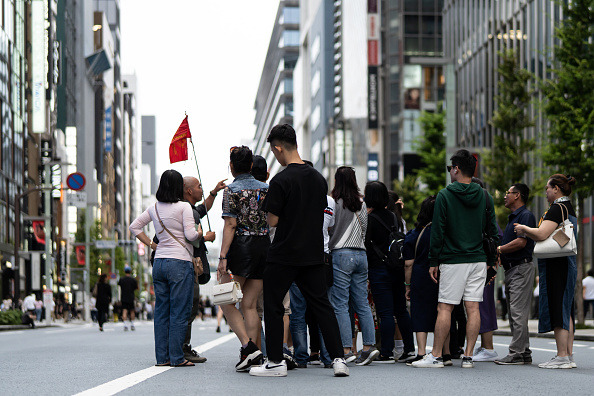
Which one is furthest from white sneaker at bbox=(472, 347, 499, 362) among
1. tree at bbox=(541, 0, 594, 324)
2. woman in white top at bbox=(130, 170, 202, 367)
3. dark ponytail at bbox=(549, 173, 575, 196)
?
tree at bbox=(541, 0, 594, 324)

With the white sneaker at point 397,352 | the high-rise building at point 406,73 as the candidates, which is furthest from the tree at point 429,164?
the white sneaker at point 397,352

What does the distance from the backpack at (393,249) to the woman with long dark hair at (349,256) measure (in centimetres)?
36

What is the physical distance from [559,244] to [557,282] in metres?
0.38

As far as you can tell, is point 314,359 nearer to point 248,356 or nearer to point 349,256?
point 349,256

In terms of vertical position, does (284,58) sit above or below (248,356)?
above

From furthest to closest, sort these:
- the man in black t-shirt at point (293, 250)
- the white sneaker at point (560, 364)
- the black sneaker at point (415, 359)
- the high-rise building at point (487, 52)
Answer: the high-rise building at point (487, 52), the black sneaker at point (415, 359), the white sneaker at point (560, 364), the man in black t-shirt at point (293, 250)

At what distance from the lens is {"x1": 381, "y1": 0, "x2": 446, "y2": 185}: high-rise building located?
72.2 m

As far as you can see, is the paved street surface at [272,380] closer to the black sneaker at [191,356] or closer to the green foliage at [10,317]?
the black sneaker at [191,356]

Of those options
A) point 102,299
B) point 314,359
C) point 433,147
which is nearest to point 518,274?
point 314,359

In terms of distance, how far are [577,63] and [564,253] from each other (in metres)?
14.4

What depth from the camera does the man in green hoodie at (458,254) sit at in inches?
354

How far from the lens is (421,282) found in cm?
967

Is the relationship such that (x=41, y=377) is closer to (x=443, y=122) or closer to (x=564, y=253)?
(x=564, y=253)

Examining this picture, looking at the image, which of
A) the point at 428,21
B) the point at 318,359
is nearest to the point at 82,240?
the point at 428,21
